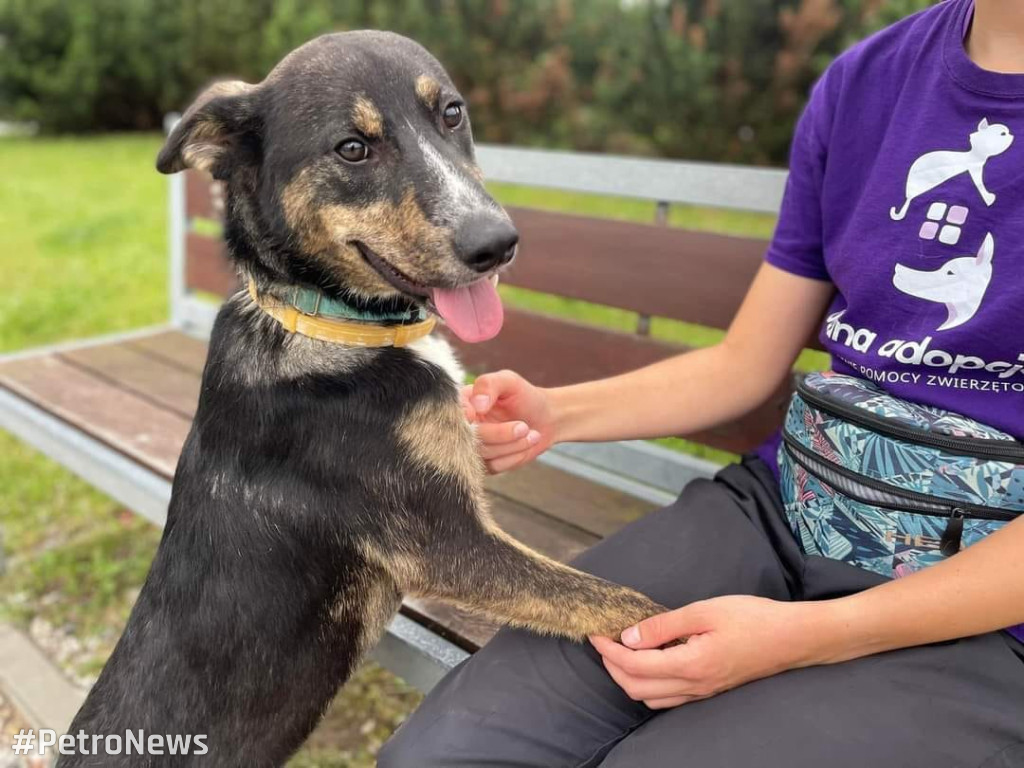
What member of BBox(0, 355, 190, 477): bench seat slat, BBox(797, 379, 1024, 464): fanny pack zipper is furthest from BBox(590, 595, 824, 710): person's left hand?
BBox(0, 355, 190, 477): bench seat slat

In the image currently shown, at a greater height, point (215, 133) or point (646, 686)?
point (215, 133)

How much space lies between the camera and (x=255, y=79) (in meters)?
15.2

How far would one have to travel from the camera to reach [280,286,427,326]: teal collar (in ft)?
6.55

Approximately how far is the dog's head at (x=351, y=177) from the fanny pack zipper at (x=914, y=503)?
2.57 ft

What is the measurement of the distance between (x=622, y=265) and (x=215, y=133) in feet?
4.53

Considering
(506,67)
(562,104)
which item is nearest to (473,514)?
(562,104)

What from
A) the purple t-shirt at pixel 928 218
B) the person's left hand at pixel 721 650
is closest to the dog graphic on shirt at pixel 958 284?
the purple t-shirt at pixel 928 218

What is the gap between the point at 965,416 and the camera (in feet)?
5.42

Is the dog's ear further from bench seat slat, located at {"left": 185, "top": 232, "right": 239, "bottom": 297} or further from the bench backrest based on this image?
bench seat slat, located at {"left": 185, "top": 232, "right": 239, "bottom": 297}

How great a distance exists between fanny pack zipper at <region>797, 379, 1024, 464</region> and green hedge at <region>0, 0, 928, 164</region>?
3864 mm

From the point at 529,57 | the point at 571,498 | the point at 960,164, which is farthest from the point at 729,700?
the point at 529,57

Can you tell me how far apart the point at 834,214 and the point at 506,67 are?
10.5 m

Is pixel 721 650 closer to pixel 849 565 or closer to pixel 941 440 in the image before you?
pixel 849 565

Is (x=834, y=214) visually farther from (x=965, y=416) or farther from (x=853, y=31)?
(x=853, y=31)
